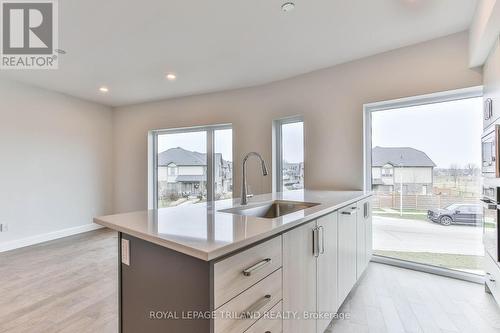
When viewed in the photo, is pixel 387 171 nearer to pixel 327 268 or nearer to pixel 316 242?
pixel 327 268

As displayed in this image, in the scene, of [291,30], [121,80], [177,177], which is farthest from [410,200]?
[121,80]

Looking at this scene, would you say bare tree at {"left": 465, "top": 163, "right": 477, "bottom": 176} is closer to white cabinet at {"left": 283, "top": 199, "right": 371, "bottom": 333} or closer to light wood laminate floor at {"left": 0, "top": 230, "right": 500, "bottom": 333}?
light wood laminate floor at {"left": 0, "top": 230, "right": 500, "bottom": 333}

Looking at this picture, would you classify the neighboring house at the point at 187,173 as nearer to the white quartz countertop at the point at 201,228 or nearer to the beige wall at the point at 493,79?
the white quartz countertop at the point at 201,228

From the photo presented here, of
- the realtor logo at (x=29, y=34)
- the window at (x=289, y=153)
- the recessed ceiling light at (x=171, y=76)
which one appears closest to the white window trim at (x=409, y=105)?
the window at (x=289, y=153)

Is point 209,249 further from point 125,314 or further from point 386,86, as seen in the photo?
point 386,86

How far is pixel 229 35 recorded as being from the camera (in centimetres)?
255

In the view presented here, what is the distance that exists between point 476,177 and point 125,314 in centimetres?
335

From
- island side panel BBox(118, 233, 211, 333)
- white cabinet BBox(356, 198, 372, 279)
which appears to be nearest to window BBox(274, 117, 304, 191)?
white cabinet BBox(356, 198, 372, 279)

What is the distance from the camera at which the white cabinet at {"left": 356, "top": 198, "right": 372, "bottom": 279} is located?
A: 2338 mm

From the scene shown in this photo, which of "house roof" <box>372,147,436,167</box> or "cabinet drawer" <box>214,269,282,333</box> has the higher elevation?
"house roof" <box>372,147,436,167</box>

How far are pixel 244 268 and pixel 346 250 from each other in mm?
1323

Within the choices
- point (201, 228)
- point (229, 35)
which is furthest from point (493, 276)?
point (229, 35)

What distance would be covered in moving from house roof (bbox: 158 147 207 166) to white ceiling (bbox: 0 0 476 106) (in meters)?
1.53

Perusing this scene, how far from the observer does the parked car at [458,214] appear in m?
2.63
